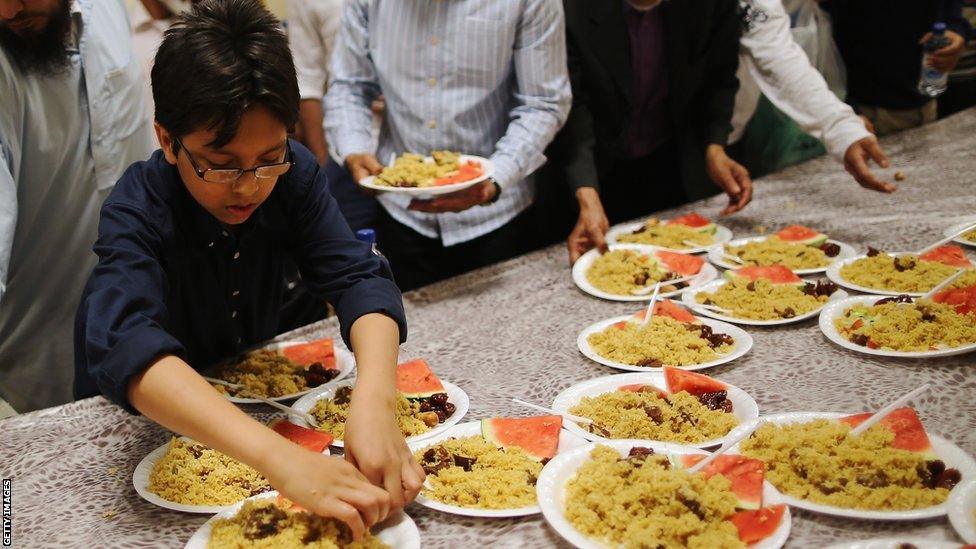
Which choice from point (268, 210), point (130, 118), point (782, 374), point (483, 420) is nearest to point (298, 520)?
point (483, 420)

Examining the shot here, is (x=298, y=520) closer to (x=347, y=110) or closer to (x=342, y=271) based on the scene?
(x=342, y=271)

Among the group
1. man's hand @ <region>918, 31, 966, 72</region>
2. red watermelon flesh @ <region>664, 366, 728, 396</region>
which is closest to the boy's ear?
red watermelon flesh @ <region>664, 366, 728, 396</region>

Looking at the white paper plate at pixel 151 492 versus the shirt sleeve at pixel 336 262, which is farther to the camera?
the shirt sleeve at pixel 336 262

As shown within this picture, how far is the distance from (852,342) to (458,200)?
3.96 feet

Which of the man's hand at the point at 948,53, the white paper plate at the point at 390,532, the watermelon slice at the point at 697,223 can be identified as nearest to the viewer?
the white paper plate at the point at 390,532

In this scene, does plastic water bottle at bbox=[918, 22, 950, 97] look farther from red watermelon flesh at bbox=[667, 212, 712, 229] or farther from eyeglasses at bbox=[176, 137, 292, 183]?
eyeglasses at bbox=[176, 137, 292, 183]

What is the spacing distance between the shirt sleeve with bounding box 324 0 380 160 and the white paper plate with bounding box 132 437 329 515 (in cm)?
142

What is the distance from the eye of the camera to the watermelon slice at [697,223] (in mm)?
2777

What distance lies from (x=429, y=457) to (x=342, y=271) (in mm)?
529

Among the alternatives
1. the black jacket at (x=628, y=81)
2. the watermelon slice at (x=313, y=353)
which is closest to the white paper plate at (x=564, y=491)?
the watermelon slice at (x=313, y=353)

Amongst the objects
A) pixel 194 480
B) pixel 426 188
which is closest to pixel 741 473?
pixel 194 480

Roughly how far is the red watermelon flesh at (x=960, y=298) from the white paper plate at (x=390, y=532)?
139 centimetres

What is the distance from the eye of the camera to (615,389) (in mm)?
1768

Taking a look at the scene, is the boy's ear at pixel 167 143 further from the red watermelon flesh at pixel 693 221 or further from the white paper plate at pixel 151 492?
the red watermelon flesh at pixel 693 221
